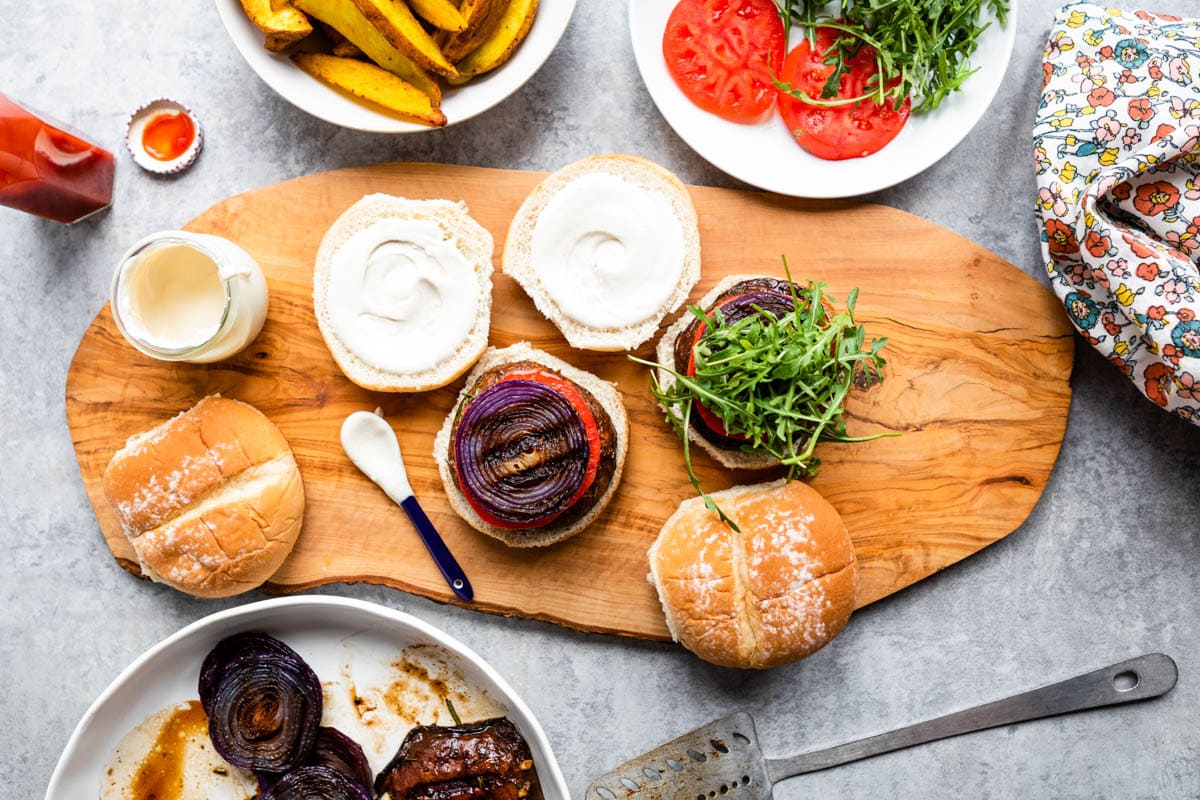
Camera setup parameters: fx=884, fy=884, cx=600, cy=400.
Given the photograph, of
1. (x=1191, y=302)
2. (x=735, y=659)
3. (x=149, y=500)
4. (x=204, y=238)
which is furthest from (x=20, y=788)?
(x=1191, y=302)

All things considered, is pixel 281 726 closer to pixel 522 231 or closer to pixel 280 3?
pixel 522 231

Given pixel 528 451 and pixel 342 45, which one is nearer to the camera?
pixel 528 451

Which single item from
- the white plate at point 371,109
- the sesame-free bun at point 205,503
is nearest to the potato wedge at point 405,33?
the white plate at point 371,109

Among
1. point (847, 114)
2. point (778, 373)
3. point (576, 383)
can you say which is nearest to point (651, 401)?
point (576, 383)

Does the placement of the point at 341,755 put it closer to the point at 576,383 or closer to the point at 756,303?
the point at 576,383

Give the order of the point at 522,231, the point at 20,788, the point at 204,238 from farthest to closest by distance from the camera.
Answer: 1. the point at 20,788
2. the point at 522,231
3. the point at 204,238
